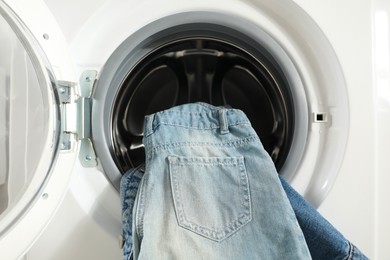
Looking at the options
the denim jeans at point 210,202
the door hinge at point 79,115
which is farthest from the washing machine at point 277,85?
the denim jeans at point 210,202

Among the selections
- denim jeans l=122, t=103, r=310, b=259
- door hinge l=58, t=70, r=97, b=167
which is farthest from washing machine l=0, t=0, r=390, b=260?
denim jeans l=122, t=103, r=310, b=259

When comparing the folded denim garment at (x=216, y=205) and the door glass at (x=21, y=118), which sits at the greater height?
the door glass at (x=21, y=118)

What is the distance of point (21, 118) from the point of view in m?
0.60

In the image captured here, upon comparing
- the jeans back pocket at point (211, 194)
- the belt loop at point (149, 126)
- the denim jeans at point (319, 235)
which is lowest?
the denim jeans at point (319, 235)

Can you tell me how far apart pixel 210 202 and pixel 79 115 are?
1.03 ft

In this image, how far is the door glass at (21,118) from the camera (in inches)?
21.5

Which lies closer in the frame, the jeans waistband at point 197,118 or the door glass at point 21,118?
the door glass at point 21,118

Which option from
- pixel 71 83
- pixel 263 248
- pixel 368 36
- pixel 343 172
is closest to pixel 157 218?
pixel 263 248

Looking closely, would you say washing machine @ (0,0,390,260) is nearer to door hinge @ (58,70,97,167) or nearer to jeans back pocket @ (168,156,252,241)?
door hinge @ (58,70,97,167)

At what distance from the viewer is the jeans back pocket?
1.86 ft

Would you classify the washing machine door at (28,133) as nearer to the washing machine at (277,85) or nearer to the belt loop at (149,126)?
the washing machine at (277,85)

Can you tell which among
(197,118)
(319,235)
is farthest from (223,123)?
(319,235)

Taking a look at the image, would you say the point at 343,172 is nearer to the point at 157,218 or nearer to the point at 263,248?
the point at 263,248

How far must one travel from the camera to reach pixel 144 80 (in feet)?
2.62
